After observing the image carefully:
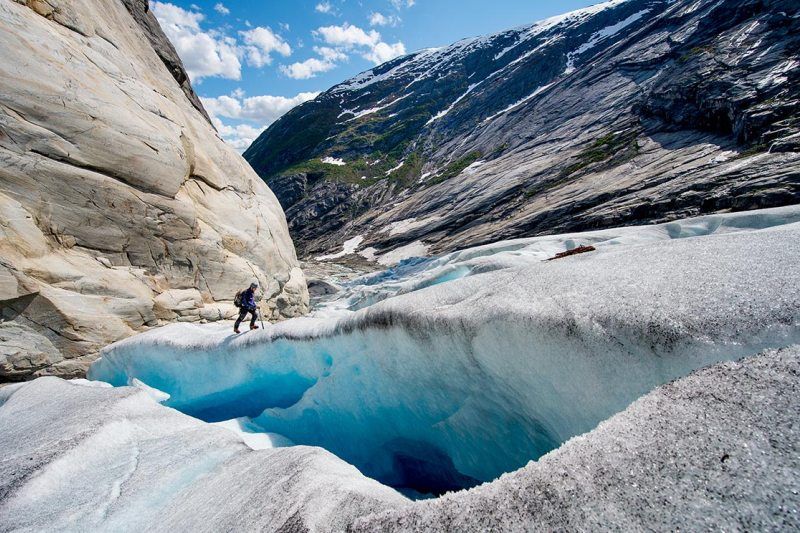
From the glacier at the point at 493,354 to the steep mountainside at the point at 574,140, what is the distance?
26.6 m

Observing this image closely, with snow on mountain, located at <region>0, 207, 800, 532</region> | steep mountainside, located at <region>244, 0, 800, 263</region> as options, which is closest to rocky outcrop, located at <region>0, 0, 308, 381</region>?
snow on mountain, located at <region>0, 207, 800, 532</region>

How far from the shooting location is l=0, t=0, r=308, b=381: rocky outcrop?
484 inches

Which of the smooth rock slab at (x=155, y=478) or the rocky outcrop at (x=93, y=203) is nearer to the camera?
the smooth rock slab at (x=155, y=478)

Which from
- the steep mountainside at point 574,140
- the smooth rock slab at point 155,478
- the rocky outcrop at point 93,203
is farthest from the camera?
the steep mountainside at point 574,140

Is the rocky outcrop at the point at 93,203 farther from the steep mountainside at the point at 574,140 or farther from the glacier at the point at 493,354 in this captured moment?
the steep mountainside at the point at 574,140

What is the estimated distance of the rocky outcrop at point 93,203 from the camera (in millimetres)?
12281

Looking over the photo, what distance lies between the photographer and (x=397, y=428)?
792 centimetres

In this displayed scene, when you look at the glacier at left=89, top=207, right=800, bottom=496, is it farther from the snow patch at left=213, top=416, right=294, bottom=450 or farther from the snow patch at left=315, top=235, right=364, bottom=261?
the snow patch at left=315, top=235, right=364, bottom=261

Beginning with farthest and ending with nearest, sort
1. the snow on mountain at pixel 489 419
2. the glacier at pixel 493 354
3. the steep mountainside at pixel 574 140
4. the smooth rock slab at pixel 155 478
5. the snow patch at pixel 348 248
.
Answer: the snow patch at pixel 348 248
the steep mountainside at pixel 574 140
the glacier at pixel 493 354
the smooth rock slab at pixel 155 478
the snow on mountain at pixel 489 419

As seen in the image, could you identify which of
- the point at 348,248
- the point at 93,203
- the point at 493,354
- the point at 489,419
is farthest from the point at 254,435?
the point at 348,248

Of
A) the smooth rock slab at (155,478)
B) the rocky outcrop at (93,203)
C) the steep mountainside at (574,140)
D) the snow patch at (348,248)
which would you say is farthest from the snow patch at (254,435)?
the snow patch at (348,248)

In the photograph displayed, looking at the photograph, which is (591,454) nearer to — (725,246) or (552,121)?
(725,246)

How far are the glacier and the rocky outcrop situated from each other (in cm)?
316

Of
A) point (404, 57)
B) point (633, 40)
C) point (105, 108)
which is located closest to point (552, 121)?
point (633, 40)
